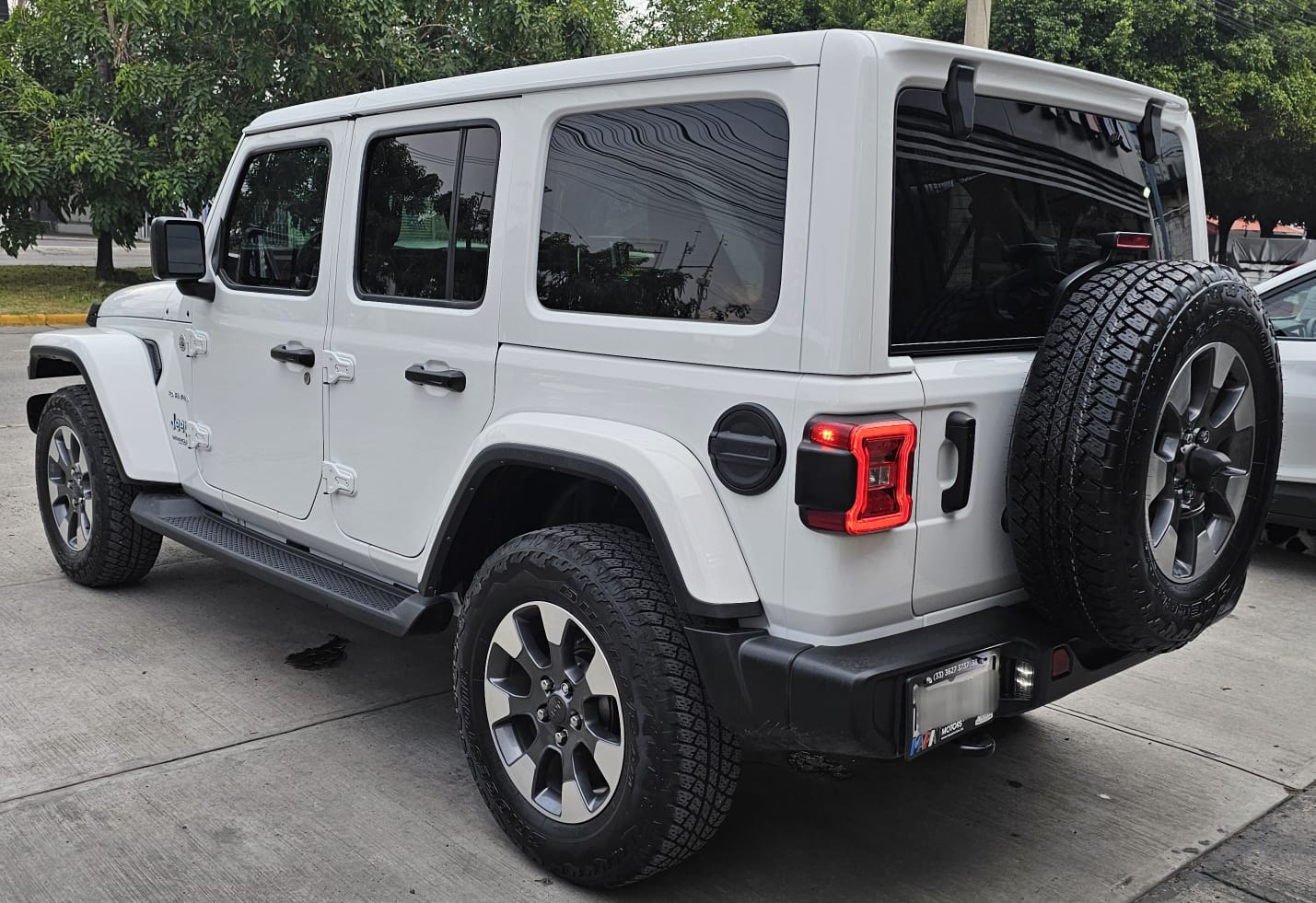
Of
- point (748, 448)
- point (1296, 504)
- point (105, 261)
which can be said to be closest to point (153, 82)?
point (105, 261)

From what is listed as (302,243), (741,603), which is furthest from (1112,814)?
(302,243)

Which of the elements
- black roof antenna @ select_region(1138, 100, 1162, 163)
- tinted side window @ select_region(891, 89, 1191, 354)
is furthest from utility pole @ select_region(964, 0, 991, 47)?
tinted side window @ select_region(891, 89, 1191, 354)

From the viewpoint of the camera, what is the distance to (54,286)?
1911 centimetres

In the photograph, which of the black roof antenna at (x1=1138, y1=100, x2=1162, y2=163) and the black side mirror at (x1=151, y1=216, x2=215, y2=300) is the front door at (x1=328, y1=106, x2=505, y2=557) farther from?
the black roof antenna at (x1=1138, y1=100, x2=1162, y2=163)

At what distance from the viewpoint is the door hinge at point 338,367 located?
3664 mm

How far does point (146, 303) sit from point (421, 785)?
2.42 meters

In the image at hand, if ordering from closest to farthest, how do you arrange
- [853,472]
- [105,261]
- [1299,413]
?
[853,472]
[1299,413]
[105,261]

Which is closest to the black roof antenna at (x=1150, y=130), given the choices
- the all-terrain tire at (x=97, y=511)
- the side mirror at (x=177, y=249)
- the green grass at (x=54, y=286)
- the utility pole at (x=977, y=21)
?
the side mirror at (x=177, y=249)

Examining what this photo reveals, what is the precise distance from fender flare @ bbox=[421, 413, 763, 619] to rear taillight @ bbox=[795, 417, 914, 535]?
0.22 meters

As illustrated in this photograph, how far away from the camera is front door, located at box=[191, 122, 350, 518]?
12.7 ft

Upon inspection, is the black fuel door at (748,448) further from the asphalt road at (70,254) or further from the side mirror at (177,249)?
the asphalt road at (70,254)

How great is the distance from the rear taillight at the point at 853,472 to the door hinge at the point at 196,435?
2.75 metres

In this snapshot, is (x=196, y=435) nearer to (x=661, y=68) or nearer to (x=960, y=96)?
(x=661, y=68)

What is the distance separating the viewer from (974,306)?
2.81 meters
